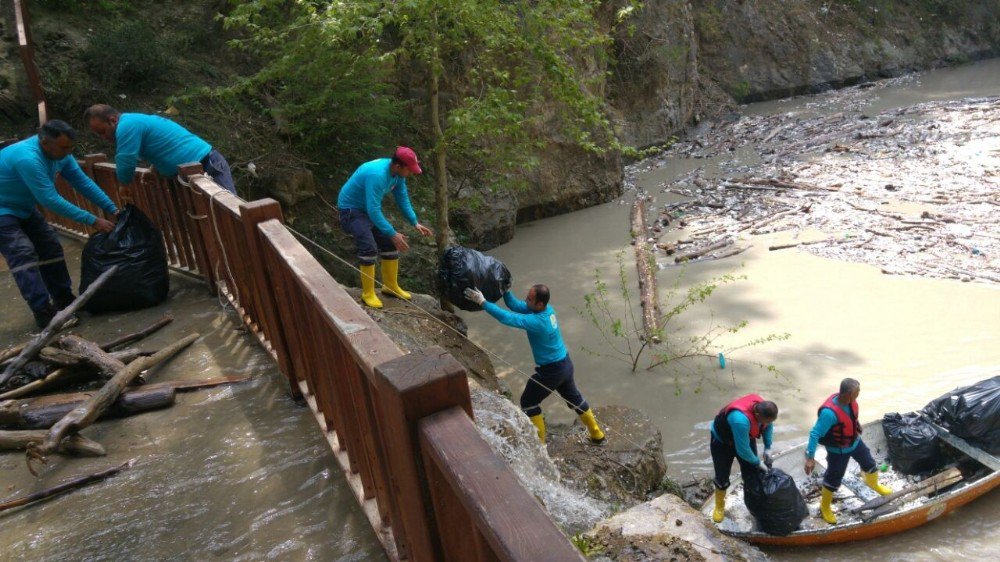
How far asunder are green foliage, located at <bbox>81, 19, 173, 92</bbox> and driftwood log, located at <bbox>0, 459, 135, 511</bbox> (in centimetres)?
1015

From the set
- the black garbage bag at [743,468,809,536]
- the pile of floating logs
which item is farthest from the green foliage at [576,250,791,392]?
the pile of floating logs

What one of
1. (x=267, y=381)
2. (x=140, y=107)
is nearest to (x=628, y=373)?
(x=267, y=381)

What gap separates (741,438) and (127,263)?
214 inches

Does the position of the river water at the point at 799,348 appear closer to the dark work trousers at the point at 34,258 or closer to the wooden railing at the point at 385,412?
the wooden railing at the point at 385,412

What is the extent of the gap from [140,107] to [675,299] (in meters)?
9.91

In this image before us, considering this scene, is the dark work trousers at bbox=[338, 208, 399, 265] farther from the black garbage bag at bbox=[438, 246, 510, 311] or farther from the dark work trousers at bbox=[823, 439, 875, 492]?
the dark work trousers at bbox=[823, 439, 875, 492]

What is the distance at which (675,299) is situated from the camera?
10.9 meters

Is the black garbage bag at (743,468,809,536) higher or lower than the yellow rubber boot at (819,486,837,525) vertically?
higher

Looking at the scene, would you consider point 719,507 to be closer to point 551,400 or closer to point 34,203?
point 551,400

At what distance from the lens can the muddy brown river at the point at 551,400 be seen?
3096 mm

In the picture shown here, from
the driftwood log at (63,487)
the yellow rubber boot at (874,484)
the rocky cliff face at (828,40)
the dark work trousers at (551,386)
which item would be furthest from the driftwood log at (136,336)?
the rocky cliff face at (828,40)

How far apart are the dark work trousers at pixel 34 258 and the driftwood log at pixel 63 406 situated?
1.63 meters

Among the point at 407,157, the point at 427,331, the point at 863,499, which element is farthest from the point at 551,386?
the point at 863,499

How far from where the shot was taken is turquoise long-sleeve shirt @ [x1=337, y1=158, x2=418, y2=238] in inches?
244
